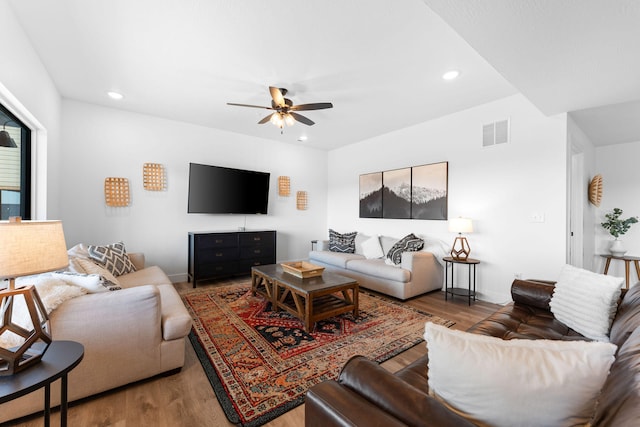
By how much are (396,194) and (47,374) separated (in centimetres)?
437

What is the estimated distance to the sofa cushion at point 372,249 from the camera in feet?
14.0

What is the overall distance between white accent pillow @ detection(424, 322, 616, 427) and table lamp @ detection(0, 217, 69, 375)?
153 cm

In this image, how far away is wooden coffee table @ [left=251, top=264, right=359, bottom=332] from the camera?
8.13 ft

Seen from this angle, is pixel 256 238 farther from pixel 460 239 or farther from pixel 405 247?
pixel 460 239

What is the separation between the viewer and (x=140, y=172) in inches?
155

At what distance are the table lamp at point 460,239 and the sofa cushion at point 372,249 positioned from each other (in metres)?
1.09

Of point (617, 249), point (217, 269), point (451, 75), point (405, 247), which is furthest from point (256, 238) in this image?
point (617, 249)

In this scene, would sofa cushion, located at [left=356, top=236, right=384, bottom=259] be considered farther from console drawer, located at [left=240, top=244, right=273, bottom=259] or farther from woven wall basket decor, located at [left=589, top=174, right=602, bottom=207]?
woven wall basket decor, located at [left=589, top=174, right=602, bottom=207]

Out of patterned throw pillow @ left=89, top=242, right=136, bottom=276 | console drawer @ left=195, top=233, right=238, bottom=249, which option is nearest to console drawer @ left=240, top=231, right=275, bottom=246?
console drawer @ left=195, top=233, right=238, bottom=249

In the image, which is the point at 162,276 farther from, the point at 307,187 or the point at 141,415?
the point at 307,187

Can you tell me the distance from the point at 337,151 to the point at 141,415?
5245 mm

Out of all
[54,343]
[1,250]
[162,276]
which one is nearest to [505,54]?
[1,250]

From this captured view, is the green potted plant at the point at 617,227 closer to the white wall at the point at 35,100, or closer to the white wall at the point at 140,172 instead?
the white wall at the point at 140,172

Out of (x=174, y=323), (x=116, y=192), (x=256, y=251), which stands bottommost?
(x=174, y=323)
